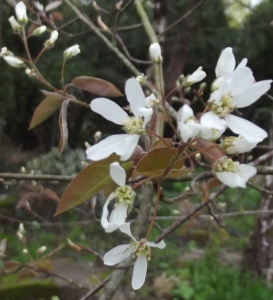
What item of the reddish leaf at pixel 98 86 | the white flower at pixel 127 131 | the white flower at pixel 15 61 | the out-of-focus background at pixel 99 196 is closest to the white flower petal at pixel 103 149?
the white flower at pixel 127 131

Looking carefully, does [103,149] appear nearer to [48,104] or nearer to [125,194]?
[125,194]

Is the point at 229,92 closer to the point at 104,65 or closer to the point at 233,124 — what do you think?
the point at 233,124

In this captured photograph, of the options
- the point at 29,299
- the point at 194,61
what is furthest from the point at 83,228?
the point at 194,61

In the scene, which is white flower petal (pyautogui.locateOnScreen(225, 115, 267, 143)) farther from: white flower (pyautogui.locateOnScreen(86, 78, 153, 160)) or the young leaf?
the young leaf

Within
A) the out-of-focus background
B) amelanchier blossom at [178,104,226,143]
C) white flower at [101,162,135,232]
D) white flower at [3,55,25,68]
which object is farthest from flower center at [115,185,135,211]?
the out-of-focus background

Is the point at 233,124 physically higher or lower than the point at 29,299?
higher

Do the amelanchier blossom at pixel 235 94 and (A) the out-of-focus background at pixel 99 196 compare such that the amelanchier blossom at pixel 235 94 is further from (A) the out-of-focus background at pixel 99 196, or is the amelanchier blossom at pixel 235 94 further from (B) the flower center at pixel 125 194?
(A) the out-of-focus background at pixel 99 196

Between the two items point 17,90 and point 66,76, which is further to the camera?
point 17,90
